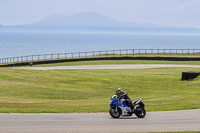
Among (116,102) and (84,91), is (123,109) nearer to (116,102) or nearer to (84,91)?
(116,102)

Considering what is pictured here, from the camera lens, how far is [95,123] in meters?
16.5

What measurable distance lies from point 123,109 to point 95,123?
5.95 feet

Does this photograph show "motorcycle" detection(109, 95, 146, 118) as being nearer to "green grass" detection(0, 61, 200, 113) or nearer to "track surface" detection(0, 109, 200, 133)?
"track surface" detection(0, 109, 200, 133)

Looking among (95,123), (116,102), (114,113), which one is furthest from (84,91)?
(95,123)

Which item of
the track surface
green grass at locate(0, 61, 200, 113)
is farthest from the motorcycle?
green grass at locate(0, 61, 200, 113)

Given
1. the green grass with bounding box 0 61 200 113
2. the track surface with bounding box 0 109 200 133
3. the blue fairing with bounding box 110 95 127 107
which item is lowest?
the green grass with bounding box 0 61 200 113

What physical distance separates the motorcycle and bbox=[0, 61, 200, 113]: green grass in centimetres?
248

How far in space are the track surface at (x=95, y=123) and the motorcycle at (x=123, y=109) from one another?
26 cm

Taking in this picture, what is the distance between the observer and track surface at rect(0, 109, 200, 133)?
49.7 ft

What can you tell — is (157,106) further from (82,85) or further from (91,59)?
(91,59)

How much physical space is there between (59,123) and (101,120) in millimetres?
1918

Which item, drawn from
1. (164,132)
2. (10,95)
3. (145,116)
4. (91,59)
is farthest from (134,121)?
(91,59)

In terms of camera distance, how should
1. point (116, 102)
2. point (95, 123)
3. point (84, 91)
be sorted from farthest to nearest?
point (84, 91), point (116, 102), point (95, 123)

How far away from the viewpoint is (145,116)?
60.4 feet
